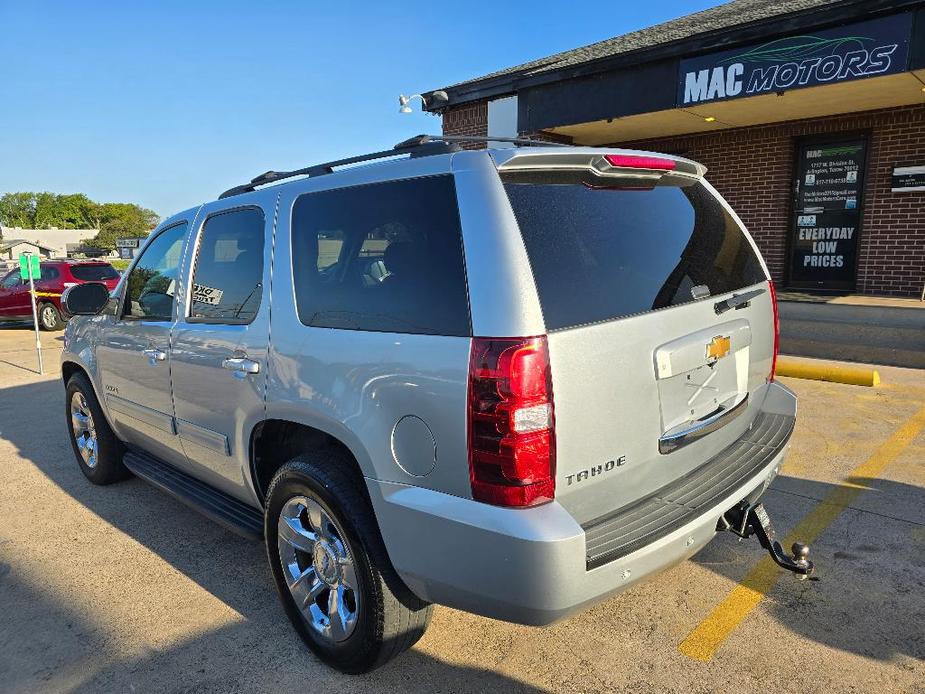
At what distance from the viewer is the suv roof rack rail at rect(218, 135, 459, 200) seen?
2391 mm

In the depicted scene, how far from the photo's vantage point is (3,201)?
15100 cm

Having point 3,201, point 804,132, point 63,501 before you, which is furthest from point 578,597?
point 3,201

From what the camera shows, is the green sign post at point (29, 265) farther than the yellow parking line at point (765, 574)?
Yes

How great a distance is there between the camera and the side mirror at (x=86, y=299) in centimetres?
423

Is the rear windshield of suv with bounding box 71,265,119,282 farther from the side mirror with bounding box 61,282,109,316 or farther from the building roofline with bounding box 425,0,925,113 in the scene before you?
the side mirror with bounding box 61,282,109,316

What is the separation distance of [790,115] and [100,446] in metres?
10.5

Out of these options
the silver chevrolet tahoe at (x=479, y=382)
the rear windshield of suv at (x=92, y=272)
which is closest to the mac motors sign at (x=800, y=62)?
the silver chevrolet tahoe at (x=479, y=382)

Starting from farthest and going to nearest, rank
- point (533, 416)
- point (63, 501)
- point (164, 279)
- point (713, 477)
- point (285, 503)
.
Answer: point (63, 501) < point (164, 279) < point (285, 503) < point (713, 477) < point (533, 416)

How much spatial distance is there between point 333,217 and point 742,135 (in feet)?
34.8

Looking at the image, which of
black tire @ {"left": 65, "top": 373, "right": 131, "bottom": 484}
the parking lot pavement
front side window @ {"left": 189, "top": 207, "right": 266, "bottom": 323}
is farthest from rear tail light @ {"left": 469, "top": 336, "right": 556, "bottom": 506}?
black tire @ {"left": 65, "top": 373, "right": 131, "bottom": 484}

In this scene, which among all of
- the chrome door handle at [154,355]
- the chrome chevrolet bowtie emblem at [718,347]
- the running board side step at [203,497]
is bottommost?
the running board side step at [203,497]

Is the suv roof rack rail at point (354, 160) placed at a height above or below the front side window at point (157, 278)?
above

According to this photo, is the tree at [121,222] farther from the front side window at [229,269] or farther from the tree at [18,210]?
the front side window at [229,269]

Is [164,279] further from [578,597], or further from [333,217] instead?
[578,597]
